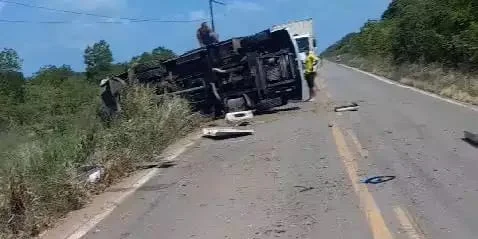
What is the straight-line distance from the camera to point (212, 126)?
17.4m

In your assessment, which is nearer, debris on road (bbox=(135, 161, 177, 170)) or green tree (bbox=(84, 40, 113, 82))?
debris on road (bbox=(135, 161, 177, 170))

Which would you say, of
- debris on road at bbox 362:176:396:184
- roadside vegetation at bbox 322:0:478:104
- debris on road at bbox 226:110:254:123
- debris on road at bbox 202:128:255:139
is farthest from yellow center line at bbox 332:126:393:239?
roadside vegetation at bbox 322:0:478:104

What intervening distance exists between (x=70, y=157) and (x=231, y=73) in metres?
9.16

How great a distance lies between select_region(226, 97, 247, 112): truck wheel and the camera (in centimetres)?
1889

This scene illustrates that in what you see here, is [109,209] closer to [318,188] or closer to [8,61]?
[318,188]

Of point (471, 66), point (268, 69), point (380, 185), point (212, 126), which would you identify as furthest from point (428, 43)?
point (380, 185)

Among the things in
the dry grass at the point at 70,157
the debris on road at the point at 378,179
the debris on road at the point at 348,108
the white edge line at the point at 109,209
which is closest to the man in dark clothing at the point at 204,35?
the debris on road at the point at 348,108

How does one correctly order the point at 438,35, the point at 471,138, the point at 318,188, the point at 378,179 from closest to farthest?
the point at 318,188
the point at 378,179
the point at 471,138
the point at 438,35

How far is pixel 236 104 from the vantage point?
19.0 m

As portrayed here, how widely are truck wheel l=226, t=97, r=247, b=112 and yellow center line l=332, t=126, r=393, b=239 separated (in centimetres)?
741

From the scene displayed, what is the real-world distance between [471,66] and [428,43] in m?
6.56

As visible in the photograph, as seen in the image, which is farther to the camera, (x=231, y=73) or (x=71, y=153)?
(x=231, y=73)

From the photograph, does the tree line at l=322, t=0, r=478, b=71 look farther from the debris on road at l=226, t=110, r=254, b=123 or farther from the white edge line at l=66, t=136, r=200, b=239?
the white edge line at l=66, t=136, r=200, b=239

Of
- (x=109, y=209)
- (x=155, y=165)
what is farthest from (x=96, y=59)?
(x=109, y=209)
